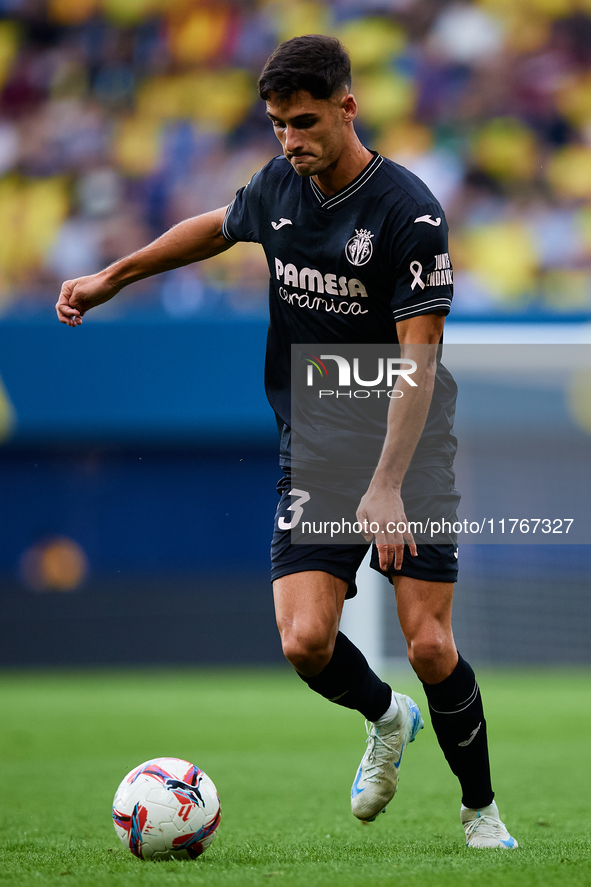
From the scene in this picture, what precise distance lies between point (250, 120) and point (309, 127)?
32.1 feet

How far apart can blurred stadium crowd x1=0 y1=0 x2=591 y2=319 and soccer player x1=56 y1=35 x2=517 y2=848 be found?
25.2 ft

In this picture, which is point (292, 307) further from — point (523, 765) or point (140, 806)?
point (523, 765)

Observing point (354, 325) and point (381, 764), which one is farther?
point (381, 764)

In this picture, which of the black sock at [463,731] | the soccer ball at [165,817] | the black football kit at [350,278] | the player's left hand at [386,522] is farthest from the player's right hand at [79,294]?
the black sock at [463,731]

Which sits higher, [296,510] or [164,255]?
[164,255]

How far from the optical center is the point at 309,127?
3.36 meters

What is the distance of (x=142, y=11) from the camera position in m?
13.2

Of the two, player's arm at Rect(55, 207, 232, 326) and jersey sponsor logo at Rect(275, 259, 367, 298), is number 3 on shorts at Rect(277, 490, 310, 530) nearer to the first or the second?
jersey sponsor logo at Rect(275, 259, 367, 298)

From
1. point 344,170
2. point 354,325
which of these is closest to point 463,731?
point 354,325

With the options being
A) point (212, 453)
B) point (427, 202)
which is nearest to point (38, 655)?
point (212, 453)

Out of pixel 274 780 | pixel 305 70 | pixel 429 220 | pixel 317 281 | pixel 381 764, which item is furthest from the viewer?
pixel 274 780

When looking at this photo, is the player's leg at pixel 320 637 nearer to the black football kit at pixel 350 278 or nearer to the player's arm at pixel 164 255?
the black football kit at pixel 350 278

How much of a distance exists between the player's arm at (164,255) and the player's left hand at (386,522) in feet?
3.69

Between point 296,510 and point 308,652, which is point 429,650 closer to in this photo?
point 308,652
